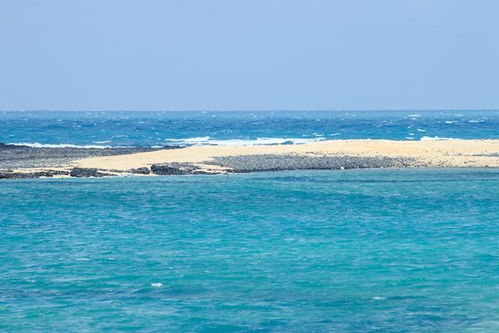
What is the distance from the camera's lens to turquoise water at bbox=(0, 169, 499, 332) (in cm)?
1656

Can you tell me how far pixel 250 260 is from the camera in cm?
2189

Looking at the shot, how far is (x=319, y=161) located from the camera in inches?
2050

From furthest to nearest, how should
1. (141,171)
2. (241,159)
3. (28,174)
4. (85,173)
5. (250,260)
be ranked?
(241,159), (141,171), (85,173), (28,174), (250,260)

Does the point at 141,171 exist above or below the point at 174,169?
below

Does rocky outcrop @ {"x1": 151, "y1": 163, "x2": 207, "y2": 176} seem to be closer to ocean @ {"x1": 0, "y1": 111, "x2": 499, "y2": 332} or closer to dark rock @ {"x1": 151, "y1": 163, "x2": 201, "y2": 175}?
dark rock @ {"x1": 151, "y1": 163, "x2": 201, "y2": 175}

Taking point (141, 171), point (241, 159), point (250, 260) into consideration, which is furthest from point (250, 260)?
point (241, 159)

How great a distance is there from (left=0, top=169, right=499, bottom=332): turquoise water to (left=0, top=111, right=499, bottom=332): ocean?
0.15 ft

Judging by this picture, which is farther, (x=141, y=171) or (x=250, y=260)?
(x=141, y=171)

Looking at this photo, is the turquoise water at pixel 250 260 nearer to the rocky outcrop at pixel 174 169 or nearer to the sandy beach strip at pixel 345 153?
the rocky outcrop at pixel 174 169

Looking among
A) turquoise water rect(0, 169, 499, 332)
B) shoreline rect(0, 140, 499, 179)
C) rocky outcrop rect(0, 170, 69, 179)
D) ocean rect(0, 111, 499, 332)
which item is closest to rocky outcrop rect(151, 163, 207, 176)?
shoreline rect(0, 140, 499, 179)

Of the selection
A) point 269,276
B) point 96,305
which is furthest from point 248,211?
point 96,305

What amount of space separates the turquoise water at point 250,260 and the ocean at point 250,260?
0.05 metres

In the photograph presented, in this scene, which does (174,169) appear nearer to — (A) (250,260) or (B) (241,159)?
(B) (241,159)

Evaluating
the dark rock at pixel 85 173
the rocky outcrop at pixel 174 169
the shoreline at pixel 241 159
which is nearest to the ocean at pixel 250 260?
the dark rock at pixel 85 173
